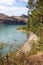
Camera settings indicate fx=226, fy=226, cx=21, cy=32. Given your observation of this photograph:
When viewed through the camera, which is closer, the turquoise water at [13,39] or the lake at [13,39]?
the lake at [13,39]

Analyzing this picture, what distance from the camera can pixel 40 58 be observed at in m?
13.8

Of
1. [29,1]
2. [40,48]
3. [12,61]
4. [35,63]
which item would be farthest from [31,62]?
[29,1]

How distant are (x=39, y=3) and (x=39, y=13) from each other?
7.78 ft

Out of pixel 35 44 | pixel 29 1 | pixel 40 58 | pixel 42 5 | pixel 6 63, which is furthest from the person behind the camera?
pixel 29 1

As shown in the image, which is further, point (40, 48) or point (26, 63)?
point (40, 48)

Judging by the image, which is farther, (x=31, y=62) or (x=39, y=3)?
(x=39, y=3)

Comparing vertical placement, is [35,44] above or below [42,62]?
below

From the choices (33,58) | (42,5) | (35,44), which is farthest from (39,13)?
(33,58)

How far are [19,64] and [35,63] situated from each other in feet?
3.36

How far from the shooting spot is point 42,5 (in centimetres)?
4344

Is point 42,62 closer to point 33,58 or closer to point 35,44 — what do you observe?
point 33,58

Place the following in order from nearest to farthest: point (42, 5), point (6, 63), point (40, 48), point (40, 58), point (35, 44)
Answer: point (6, 63) → point (40, 58) → point (40, 48) → point (35, 44) → point (42, 5)

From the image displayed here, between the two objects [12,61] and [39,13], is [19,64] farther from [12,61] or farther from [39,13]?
Result: [39,13]

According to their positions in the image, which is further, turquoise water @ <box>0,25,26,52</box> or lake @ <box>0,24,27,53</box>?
turquoise water @ <box>0,25,26,52</box>
